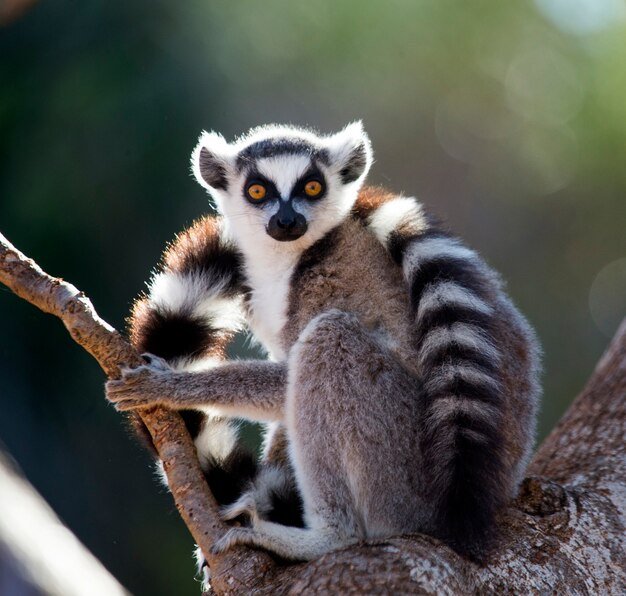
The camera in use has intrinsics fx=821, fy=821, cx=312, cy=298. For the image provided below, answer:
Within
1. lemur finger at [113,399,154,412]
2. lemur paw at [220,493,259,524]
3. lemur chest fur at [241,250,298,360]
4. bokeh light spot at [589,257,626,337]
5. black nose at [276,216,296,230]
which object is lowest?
lemur paw at [220,493,259,524]

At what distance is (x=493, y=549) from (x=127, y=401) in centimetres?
140

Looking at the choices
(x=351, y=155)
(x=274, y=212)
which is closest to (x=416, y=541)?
(x=274, y=212)

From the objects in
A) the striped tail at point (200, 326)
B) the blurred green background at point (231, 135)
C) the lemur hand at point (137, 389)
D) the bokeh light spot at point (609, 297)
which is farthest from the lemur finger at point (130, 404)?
the bokeh light spot at point (609, 297)

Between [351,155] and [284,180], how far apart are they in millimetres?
430

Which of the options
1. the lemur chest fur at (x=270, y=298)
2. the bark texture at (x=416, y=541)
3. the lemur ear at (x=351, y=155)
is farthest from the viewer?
the lemur ear at (x=351, y=155)

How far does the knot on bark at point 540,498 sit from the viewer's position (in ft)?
10.8

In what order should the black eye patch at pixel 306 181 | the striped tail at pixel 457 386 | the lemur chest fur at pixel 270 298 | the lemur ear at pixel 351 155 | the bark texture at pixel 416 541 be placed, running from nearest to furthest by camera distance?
the bark texture at pixel 416 541 → the striped tail at pixel 457 386 → the lemur chest fur at pixel 270 298 → the black eye patch at pixel 306 181 → the lemur ear at pixel 351 155

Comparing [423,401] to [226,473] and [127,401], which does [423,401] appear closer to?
[226,473]

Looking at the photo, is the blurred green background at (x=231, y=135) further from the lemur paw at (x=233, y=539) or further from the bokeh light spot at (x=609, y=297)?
the lemur paw at (x=233, y=539)

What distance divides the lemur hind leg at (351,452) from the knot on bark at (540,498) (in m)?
0.62

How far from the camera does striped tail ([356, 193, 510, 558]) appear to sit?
107 inches

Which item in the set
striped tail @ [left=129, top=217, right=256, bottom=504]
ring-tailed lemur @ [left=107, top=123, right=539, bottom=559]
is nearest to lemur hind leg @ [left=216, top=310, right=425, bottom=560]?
ring-tailed lemur @ [left=107, top=123, right=539, bottom=559]

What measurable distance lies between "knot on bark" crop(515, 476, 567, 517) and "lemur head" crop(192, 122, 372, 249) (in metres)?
1.36

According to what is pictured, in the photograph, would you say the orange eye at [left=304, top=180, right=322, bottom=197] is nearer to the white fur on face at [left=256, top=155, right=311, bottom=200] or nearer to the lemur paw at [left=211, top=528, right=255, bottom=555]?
the white fur on face at [left=256, top=155, right=311, bottom=200]
